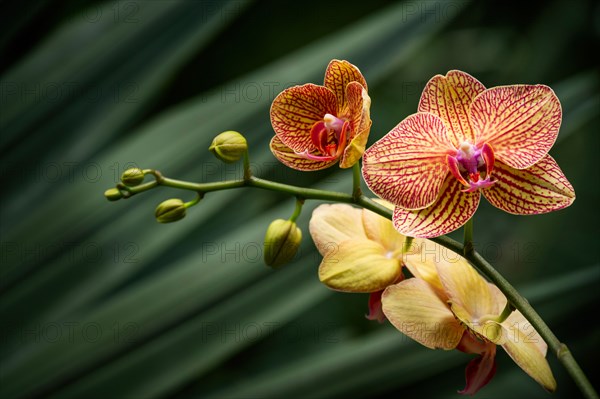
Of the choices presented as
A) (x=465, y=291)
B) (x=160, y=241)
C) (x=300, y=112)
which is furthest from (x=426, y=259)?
(x=160, y=241)

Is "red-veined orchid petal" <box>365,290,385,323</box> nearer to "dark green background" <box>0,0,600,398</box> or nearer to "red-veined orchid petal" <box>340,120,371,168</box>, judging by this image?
"red-veined orchid petal" <box>340,120,371,168</box>

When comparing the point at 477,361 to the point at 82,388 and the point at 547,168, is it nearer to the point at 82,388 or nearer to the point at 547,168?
the point at 547,168

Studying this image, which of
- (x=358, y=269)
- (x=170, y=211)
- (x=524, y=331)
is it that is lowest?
(x=524, y=331)

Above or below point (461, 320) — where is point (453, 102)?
above

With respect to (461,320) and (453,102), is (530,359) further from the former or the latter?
(453,102)

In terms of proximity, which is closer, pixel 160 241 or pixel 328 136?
pixel 328 136

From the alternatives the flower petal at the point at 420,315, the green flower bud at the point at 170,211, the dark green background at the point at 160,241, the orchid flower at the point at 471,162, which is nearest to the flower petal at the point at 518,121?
the orchid flower at the point at 471,162

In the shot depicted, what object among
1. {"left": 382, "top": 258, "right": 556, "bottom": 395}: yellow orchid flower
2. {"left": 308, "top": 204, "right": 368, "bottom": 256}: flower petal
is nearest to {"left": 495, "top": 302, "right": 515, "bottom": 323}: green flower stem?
{"left": 382, "top": 258, "right": 556, "bottom": 395}: yellow orchid flower
